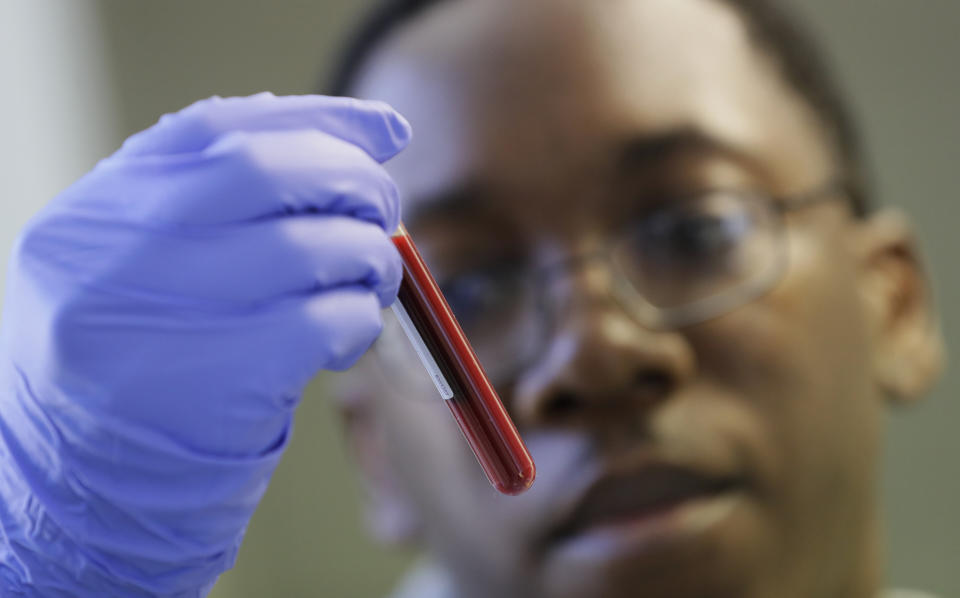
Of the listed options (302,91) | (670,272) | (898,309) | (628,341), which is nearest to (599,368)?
(628,341)

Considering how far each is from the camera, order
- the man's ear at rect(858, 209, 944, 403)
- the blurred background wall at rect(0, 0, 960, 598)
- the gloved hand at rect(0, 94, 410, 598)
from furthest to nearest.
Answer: the blurred background wall at rect(0, 0, 960, 598)
the man's ear at rect(858, 209, 944, 403)
the gloved hand at rect(0, 94, 410, 598)

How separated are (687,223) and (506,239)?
0.19 meters

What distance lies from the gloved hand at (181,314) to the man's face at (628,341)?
0.32 meters

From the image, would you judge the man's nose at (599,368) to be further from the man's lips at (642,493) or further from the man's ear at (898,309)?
the man's ear at (898,309)

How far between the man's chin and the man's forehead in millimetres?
355

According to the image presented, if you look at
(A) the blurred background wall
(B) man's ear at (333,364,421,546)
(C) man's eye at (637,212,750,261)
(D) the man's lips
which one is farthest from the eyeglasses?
(A) the blurred background wall

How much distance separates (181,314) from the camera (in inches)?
21.6

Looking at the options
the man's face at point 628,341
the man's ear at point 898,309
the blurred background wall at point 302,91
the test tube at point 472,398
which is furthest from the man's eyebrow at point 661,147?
the blurred background wall at point 302,91

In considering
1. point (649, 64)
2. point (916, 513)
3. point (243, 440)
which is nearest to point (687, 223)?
point (649, 64)

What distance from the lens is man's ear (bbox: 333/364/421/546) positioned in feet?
3.87

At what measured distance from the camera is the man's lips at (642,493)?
82cm

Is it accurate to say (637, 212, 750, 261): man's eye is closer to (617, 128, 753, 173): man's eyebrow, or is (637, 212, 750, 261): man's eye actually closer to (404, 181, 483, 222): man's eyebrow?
(617, 128, 753, 173): man's eyebrow

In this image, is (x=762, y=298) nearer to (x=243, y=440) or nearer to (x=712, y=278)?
(x=712, y=278)

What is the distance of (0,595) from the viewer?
61cm
